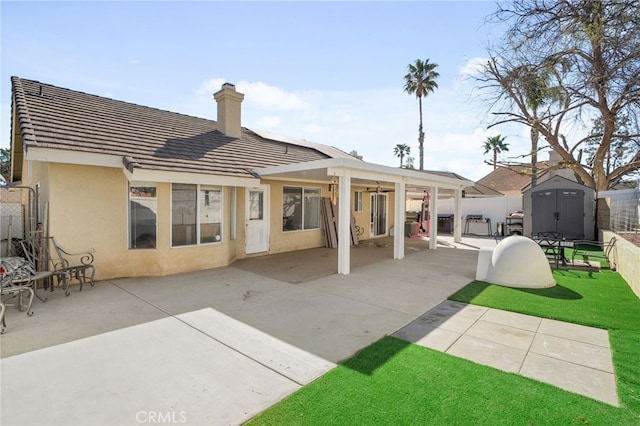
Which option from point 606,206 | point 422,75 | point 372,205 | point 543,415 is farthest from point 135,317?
point 422,75

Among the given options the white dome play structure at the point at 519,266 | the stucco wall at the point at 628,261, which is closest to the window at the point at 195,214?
the white dome play structure at the point at 519,266

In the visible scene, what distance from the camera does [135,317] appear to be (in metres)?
5.33

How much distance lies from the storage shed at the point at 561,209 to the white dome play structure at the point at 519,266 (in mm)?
9310

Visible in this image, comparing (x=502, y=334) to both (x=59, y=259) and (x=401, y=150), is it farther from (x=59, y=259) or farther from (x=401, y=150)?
(x=401, y=150)

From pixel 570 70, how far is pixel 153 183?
48.7 feet

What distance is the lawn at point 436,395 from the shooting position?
112 inches

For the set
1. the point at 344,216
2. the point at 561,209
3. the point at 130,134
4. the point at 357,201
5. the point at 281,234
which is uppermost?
the point at 130,134

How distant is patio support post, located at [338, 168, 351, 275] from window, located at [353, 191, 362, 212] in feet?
A: 23.0

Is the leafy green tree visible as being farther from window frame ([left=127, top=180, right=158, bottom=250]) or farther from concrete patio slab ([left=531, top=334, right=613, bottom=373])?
window frame ([left=127, top=180, right=158, bottom=250])

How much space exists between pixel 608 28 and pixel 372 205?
10585 millimetres

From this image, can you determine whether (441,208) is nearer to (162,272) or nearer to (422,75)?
(422,75)

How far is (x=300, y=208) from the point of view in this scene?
12.7m

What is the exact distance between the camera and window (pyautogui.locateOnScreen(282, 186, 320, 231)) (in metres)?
12.2

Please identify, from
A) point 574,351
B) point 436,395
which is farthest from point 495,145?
point 436,395
